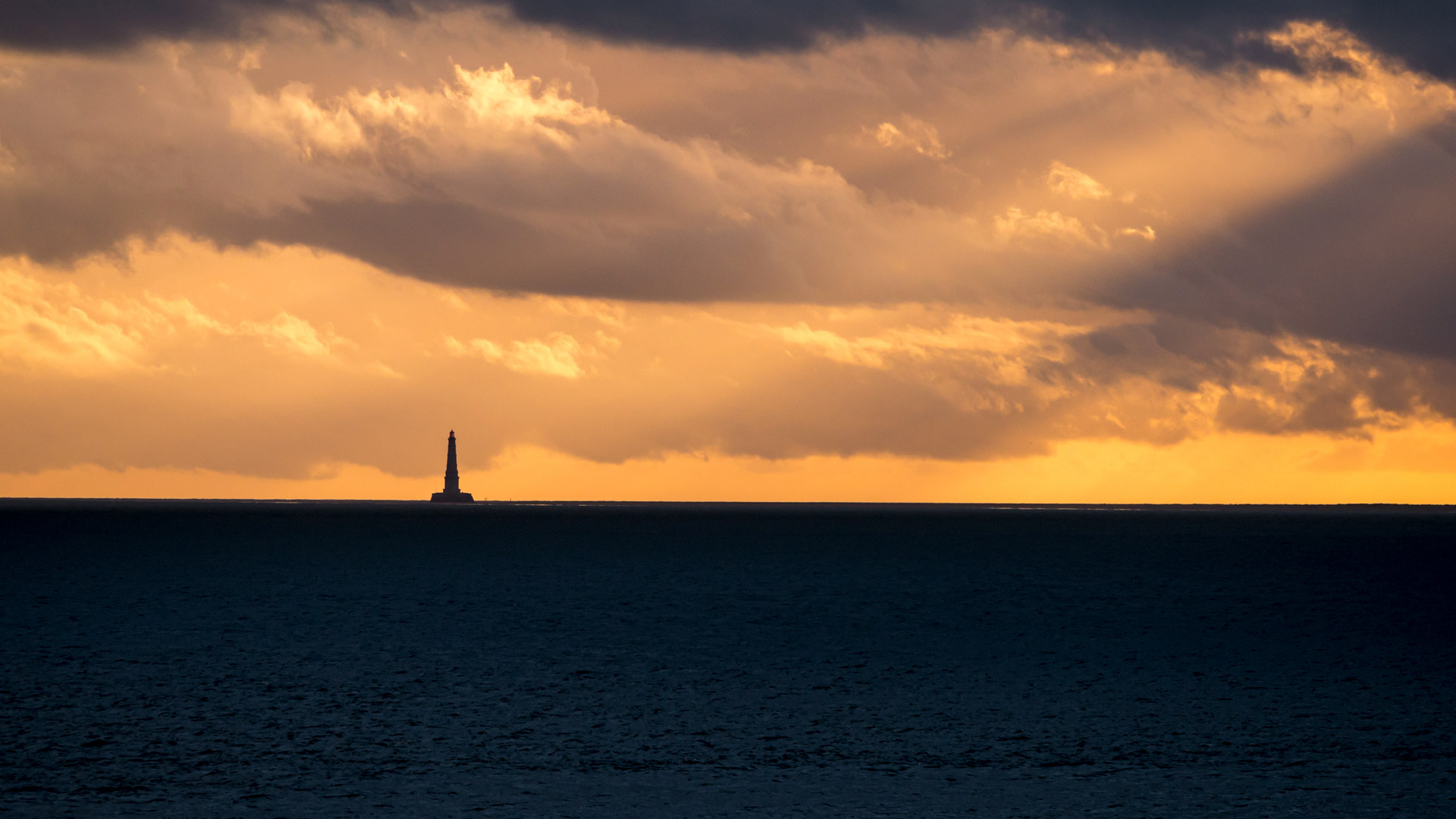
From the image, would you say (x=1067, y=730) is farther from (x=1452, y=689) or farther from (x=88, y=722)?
(x=88, y=722)

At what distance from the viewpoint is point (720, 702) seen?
35.2 meters

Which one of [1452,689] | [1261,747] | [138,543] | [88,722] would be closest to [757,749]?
[1261,747]

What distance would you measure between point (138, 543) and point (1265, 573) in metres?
127

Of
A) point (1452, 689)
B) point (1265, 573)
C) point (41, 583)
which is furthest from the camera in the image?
point (1265, 573)

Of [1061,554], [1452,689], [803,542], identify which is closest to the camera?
[1452,689]

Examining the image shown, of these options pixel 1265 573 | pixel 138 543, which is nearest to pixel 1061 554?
pixel 1265 573

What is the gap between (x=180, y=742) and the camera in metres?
28.3

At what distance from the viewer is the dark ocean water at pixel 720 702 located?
23.7m

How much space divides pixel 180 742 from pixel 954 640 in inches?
1270

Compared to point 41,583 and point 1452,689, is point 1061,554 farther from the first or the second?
point 1452,689

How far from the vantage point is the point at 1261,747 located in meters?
28.4

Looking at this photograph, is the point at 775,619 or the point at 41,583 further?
the point at 41,583

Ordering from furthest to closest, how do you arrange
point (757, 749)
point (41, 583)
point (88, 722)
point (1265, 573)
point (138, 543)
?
1. point (138, 543)
2. point (1265, 573)
3. point (41, 583)
4. point (88, 722)
5. point (757, 749)

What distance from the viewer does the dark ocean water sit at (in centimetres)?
2372
